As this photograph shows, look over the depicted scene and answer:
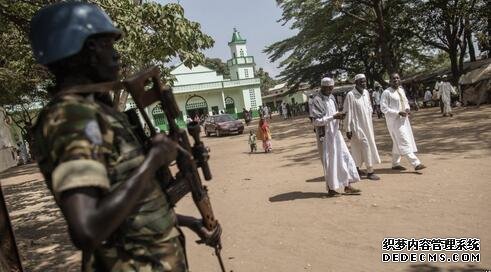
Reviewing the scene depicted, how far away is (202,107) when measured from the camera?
45125 millimetres

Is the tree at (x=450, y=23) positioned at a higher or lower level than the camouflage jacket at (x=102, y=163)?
higher

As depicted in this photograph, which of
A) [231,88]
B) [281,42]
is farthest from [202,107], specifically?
[281,42]

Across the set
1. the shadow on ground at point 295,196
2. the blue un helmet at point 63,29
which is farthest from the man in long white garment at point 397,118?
the blue un helmet at point 63,29

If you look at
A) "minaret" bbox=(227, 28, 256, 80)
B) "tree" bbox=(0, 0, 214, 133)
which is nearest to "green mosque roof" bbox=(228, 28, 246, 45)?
"minaret" bbox=(227, 28, 256, 80)

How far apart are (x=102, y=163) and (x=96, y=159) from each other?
0.03 meters

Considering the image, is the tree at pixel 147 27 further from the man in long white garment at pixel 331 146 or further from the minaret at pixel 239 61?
the minaret at pixel 239 61

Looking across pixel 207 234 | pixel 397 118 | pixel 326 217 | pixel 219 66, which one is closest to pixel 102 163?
pixel 207 234

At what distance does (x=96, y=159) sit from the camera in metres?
1.32

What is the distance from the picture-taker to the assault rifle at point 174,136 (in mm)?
1655

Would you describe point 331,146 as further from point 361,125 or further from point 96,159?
point 96,159

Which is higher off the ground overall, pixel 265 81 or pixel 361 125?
pixel 265 81

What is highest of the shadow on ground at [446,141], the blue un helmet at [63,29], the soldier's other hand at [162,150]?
the blue un helmet at [63,29]

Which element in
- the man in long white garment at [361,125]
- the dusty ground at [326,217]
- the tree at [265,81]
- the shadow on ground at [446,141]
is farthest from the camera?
the tree at [265,81]

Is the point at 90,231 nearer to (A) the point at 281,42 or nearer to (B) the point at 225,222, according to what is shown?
(B) the point at 225,222
